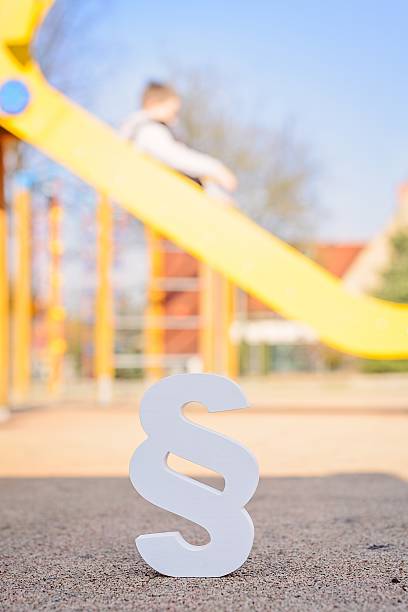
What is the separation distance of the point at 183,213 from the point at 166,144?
803mm

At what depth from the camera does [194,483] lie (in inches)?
95.5

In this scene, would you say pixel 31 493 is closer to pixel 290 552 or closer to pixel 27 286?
pixel 290 552

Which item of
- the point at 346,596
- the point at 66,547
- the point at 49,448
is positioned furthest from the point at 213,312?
the point at 346,596

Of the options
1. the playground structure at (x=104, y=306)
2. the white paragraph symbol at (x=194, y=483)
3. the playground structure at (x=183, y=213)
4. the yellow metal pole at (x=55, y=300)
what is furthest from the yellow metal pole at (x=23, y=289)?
the white paragraph symbol at (x=194, y=483)

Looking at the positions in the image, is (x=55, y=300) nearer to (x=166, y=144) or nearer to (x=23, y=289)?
(x=23, y=289)

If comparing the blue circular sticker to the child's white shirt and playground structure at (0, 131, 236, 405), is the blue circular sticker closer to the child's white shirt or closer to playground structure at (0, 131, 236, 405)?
the child's white shirt

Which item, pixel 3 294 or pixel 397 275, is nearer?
pixel 3 294

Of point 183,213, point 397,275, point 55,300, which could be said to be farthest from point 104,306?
point 397,275

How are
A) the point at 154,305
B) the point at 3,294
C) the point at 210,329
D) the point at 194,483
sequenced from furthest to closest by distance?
the point at 154,305 < the point at 210,329 < the point at 3,294 < the point at 194,483

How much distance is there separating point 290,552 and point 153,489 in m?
0.57

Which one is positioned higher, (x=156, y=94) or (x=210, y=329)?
(x=156, y=94)

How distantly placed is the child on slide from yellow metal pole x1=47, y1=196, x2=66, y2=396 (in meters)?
6.44

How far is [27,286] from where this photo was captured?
446 inches

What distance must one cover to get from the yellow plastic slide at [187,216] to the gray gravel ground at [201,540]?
77 cm
